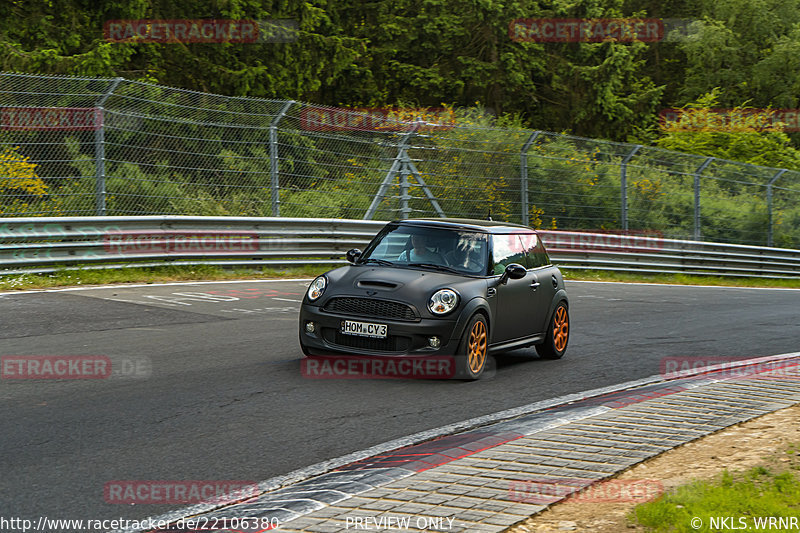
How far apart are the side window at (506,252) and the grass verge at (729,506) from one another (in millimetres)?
4335

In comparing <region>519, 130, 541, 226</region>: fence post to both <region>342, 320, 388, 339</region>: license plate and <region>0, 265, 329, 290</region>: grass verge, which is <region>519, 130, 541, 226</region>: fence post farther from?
<region>342, 320, 388, 339</region>: license plate

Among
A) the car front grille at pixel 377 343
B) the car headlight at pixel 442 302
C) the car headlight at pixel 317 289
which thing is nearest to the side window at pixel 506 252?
the car headlight at pixel 442 302

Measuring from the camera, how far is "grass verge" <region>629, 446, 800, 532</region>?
407cm

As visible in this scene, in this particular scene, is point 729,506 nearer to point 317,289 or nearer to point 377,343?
point 377,343

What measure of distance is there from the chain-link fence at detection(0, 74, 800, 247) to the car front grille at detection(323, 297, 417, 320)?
727cm

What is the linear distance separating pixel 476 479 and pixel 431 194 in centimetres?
1532

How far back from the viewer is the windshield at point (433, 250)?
8.91 meters

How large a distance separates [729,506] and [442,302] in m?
4.06

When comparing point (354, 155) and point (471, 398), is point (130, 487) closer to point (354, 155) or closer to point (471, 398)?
point (471, 398)

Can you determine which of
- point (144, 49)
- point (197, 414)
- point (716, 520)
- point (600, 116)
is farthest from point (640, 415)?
point (600, 116)

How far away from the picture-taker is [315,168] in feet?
56.8

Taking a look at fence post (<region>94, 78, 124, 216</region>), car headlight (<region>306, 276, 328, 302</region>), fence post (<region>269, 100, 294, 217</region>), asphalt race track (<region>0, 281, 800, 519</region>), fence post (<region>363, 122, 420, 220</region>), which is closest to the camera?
asphalt race track (<region>0, 281, 800, 519</region>)

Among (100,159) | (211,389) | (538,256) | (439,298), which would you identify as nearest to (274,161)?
(100,159)

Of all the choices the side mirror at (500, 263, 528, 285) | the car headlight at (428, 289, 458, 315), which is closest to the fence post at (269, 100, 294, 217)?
the side mirror at (500, 263, 528, 285)
